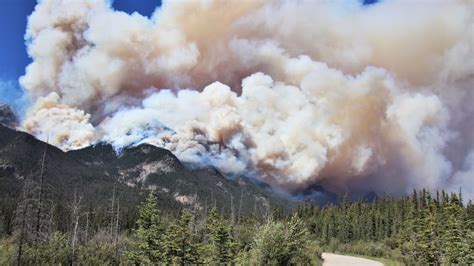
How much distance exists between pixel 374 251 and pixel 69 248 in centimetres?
8735

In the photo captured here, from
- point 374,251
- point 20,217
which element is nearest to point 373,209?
point 374,251

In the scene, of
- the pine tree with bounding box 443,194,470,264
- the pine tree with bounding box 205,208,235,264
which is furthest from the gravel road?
the pine tree with bounding box 205,208,235,264

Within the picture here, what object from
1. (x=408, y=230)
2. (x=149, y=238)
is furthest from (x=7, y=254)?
(x=408, y=230)

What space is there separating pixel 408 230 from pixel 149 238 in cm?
7342

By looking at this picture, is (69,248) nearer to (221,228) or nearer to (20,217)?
(221,228)

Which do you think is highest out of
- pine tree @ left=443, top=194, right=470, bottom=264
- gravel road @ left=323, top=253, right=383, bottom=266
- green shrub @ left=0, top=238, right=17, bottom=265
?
pine tree @ left=443, top=194, right=470, bottom=264

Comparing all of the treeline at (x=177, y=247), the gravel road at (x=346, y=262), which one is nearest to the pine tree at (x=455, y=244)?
the gravel road at (x=346, y=262)

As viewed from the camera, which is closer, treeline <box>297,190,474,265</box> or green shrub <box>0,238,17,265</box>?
green shrub <box>0,238,17,265</box>

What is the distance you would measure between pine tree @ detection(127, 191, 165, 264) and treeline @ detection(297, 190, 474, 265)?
39.9 metres

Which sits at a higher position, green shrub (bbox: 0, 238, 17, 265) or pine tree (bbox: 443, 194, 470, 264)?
pine tree (bbox: 443, 194, 470, 264)

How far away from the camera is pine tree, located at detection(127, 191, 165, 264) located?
62.8m

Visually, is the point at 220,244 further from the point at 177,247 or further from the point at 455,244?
the point at 455,244

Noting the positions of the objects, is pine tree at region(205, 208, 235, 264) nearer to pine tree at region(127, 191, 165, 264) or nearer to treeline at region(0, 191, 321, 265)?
treeline at region(0, 191, 321, 265)

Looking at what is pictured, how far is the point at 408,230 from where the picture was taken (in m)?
116
